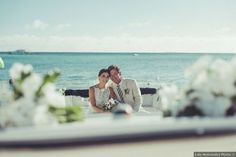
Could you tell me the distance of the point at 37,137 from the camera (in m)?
1.67

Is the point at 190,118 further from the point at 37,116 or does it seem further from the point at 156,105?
the point at 156,105

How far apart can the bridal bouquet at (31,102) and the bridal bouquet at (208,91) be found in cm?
44

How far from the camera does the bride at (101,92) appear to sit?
174 inches

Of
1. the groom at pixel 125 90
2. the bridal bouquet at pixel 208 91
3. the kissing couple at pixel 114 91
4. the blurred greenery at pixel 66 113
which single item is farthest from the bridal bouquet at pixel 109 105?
the bridal bouquet at pixel 208 91

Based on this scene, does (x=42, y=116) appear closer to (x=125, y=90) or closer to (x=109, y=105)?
(x=109, y=105)

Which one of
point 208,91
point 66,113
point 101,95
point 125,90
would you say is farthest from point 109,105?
point 208,91

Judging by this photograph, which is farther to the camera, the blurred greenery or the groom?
the groom

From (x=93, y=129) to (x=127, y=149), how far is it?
15 centimetres

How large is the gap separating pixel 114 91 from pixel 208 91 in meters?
2.81

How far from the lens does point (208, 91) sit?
1769 mm

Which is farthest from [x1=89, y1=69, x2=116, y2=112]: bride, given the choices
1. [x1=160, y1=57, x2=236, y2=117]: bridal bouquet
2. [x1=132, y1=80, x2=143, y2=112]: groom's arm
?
[x1=160, y1=57, x2=236, y2=117]: bridal bouquet

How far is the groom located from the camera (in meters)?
4.50

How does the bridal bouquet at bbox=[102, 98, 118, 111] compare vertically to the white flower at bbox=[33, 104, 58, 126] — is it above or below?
below

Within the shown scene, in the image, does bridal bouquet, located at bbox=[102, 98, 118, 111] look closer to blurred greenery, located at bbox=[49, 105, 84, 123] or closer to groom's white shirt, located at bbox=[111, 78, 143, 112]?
groom's white shirt, located at bbox=[111, 78, 143, 112]
